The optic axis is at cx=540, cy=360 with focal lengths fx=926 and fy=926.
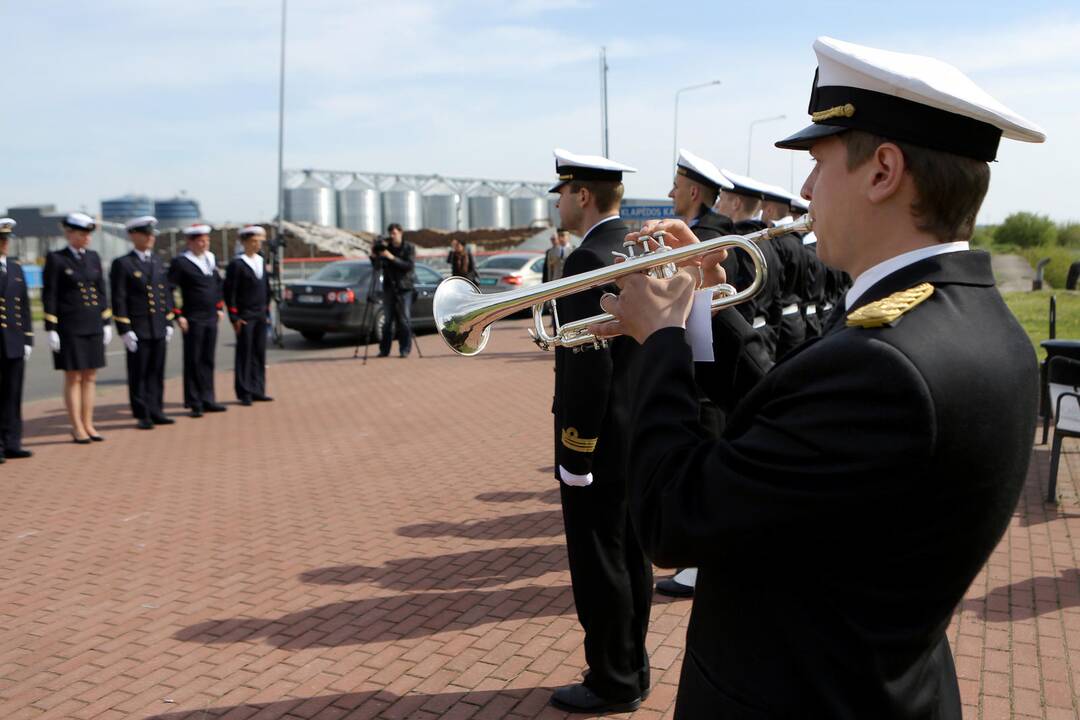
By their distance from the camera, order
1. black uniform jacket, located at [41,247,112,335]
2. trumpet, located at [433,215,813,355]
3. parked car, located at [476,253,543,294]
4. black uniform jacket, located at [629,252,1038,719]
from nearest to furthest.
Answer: black uniform jacket, located at [629,252,1038,719] < trumpet, located at [433,215,813,355] < black uniform jacket, located at [41,247,112,335] < parked car, located at [476,253,543,294]

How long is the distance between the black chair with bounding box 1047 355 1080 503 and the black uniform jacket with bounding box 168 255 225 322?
8340mm

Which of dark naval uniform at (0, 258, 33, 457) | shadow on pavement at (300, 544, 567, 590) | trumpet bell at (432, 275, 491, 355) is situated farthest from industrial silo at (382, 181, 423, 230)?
trumpet bell at (432, 275, 491, 355)

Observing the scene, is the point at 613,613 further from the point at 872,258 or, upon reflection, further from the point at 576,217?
the point at 872,258

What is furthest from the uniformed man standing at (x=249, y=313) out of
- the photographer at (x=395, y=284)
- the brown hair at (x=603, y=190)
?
the brown hair at (x=603, y=190)

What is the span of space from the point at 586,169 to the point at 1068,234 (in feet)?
93.6

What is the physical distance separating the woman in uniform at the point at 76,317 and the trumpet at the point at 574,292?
692cm

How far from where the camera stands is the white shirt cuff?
11.5ft

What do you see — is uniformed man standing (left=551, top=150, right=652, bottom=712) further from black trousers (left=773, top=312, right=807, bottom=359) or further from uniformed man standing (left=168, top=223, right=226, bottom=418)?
uniformed man standing (left=168, top=223, right=226, bottom=418)

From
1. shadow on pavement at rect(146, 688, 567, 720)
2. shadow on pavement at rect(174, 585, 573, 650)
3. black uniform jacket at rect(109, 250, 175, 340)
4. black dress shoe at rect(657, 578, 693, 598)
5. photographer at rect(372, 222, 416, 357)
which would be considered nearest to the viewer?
shadow on pavement at rect(146, 688, 567, 720)

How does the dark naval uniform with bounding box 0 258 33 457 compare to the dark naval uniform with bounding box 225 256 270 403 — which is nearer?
the dark naval uniform with bounding box 0 258 33 457

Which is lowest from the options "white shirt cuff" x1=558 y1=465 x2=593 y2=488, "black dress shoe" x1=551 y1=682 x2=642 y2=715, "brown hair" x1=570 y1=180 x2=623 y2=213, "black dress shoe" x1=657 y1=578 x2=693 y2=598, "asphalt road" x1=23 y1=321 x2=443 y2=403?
"asphalt road" x1=23 y1=321 x2=443 y2=403

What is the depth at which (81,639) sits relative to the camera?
4.48 metres

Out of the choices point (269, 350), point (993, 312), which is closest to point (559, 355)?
point (993, 312)

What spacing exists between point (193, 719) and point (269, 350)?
13.6 metres
